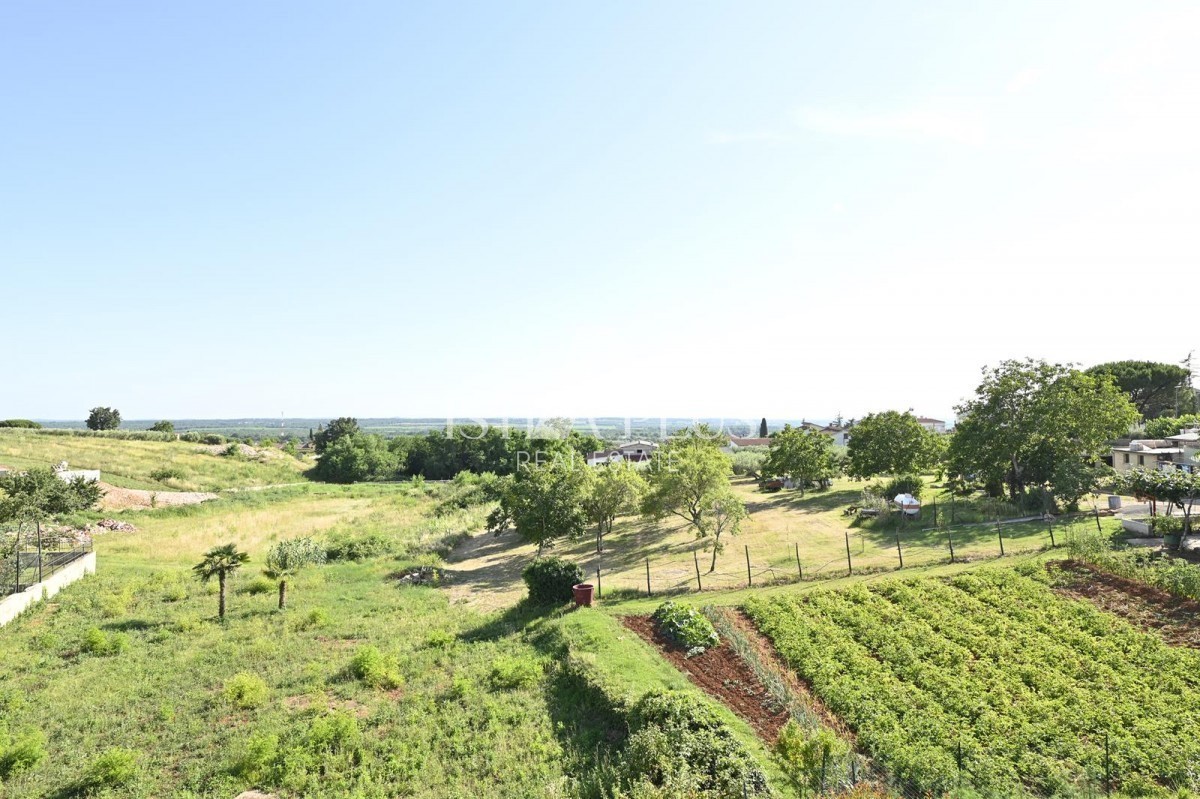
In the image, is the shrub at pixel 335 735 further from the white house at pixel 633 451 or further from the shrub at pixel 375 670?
the white house at pixel 633 451

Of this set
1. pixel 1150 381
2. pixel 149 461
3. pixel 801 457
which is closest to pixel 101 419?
pixel 149 461

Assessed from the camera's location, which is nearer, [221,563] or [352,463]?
[221,563]

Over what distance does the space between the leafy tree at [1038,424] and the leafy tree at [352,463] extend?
Answer: 3103 inches

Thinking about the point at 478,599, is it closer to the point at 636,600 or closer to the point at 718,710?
the point at 636,600

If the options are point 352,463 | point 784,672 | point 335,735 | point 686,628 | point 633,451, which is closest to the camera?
point 335,735

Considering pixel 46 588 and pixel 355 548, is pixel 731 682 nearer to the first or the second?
pixel 355 548

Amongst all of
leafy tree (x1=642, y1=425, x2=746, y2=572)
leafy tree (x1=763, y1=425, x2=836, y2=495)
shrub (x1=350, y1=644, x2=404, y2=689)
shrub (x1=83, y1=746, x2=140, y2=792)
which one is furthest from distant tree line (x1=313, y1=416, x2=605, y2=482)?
shrub (x1=83, y1=746, x2=140, y2=792)

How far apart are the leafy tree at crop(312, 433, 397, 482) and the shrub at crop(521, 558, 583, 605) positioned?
2907 inches

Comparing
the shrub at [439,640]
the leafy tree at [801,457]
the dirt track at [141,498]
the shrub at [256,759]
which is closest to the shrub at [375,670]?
the shrub at [439,640]

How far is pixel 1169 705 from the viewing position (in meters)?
11.4

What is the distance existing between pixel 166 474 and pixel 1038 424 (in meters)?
77.7

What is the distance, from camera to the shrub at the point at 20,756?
11.2 metres

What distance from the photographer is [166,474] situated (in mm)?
62375

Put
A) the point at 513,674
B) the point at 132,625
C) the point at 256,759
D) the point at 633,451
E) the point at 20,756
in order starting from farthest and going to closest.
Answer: the point at 633,451 → the point at 132,625 → the point at 513,674 → the point at 20,756 → the point at 256,759
